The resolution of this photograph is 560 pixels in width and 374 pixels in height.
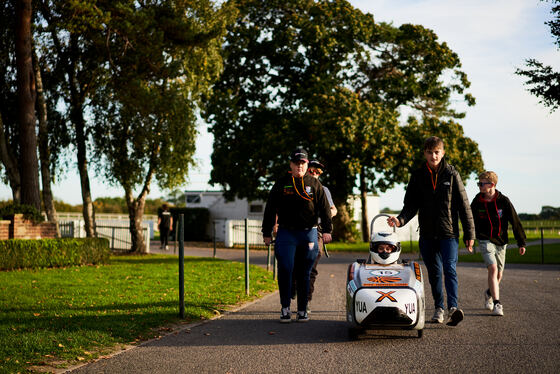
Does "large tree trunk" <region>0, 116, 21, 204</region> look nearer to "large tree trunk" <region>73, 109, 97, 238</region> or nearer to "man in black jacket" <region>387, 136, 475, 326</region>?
"large tree trunk" <region>73, 109, 97, 238</region>

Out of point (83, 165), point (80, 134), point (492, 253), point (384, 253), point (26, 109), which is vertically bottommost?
point (492, 253)

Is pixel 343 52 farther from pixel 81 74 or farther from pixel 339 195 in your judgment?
pixel 81 74

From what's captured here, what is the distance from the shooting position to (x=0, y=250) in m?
15.6

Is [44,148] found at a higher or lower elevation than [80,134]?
lower

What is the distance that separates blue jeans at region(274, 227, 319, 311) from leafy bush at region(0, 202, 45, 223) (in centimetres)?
1249

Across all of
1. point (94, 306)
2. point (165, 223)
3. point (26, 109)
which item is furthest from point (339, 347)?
point (165, 223)

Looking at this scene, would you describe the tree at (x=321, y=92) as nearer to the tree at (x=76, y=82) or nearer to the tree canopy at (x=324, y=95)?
the tree canopy at (x=324, y=95)

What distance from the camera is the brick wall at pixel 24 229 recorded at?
55.7 feet

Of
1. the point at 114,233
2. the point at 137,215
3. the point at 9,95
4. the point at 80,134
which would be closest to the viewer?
the point at 9,95

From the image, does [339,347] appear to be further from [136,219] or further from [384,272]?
[136,219]

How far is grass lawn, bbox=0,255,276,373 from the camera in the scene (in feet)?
19.0

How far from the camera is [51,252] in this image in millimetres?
16844

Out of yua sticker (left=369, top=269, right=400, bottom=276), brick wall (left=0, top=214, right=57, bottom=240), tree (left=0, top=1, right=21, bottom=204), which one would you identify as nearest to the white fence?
tree (left=0, top=1, right=21, bottom=204)

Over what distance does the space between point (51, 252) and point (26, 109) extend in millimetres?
5160
